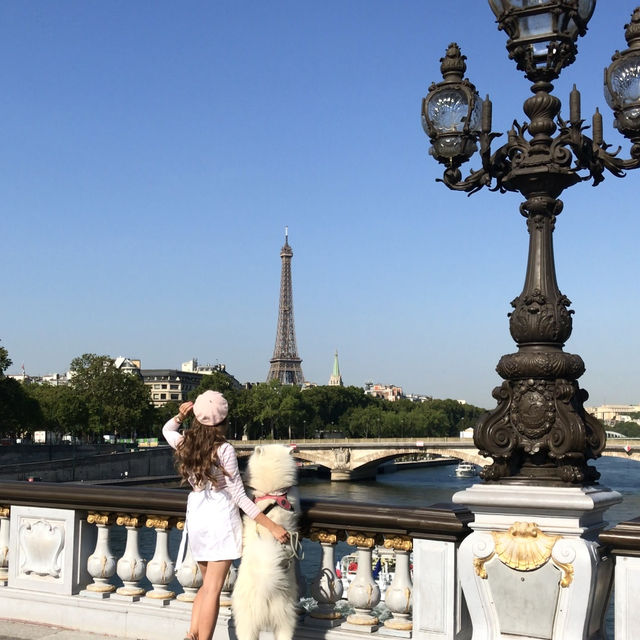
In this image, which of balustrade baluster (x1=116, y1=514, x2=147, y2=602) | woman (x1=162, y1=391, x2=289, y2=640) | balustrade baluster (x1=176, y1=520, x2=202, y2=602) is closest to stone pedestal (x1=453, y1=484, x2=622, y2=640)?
woman (x1=162, y1=391, x2=289, y2=640)

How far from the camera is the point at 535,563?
4.59m

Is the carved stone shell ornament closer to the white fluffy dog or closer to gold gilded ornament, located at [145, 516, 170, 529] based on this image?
the white fluffy dog

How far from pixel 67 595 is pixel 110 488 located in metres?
0.77

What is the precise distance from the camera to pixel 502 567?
185 inches

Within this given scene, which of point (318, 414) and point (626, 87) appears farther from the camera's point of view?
point (318, 414)

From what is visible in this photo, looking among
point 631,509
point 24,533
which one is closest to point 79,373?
point 631,509

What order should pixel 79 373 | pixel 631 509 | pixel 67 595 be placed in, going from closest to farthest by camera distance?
pixel 67 595 < pixel 631 509 < pixel 79 373

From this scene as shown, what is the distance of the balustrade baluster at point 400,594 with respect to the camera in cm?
522

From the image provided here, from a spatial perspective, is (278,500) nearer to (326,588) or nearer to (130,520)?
(326,588)

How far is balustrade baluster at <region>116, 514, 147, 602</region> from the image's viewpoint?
6078mm

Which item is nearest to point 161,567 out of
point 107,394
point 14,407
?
point 14,407

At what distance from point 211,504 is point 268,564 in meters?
0.44

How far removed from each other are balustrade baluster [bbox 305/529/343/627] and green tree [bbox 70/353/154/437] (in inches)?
3142

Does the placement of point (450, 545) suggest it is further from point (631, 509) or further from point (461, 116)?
point (631, 509)
